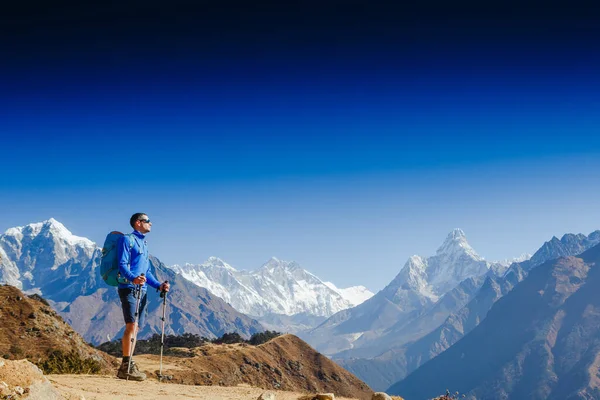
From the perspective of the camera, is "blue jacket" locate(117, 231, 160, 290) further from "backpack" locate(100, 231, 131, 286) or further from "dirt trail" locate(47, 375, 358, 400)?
"dirt trail" locate(47, 375, 358, 400)

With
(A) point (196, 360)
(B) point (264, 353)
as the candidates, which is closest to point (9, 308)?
(A) point (196, 360)

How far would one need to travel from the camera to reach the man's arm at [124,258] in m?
12.8

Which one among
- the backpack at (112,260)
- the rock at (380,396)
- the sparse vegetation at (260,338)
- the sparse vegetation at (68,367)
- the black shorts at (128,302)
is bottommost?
the rock at (380,396)

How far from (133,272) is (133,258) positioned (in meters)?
0.36

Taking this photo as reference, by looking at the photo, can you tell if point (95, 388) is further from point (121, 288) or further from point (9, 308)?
point (9, 308)

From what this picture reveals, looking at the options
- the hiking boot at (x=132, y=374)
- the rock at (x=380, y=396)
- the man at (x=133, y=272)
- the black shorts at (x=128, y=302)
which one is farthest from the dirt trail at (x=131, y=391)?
the rock at (x=380, y=396)

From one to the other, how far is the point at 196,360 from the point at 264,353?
26.7 meters

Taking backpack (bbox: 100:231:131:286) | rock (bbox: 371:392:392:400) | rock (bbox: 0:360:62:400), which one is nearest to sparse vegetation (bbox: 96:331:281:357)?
backpack (bbox: 100:231:131:286)

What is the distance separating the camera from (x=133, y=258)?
13.3 meters

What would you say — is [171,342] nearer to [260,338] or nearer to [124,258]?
[260,338]

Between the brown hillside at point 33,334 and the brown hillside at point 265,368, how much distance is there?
6.59 m

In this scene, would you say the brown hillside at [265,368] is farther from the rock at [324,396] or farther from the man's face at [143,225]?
the rock at [324,396]

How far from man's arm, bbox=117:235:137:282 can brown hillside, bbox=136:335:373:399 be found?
34.2m

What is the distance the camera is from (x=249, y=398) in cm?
1336
